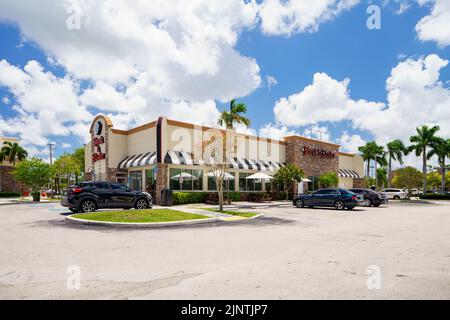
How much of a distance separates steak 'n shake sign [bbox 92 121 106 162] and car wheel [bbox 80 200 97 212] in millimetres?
12978

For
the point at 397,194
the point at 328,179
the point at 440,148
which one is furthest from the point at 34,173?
the point at 440,148

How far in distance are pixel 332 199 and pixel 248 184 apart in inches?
404

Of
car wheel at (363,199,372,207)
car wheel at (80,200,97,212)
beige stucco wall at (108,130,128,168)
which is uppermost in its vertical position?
beige stucco wall at (108,130,128,168)

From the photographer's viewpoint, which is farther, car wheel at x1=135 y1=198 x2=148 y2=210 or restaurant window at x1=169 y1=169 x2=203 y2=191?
restaurant window at x1=169 y1=169 x2=203 y2=191

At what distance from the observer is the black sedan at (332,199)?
21.7m

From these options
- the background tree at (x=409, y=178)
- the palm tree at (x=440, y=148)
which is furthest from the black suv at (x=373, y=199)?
the palm tree at (x=440, y=148)

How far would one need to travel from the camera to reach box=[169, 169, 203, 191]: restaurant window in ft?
83.1

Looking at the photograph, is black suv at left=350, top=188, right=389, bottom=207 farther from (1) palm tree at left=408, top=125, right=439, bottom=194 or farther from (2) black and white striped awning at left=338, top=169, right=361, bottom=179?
(1) palm tree at left=408, top=125, right=439, bottom=194

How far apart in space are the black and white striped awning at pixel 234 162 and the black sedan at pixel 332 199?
703 centimetres

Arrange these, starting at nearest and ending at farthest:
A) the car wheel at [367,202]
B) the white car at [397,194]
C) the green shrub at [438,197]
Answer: the car wheel at [367,202] < the green shrub at [438,197] < the white car at [397,194]

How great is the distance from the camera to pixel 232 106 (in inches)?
1037

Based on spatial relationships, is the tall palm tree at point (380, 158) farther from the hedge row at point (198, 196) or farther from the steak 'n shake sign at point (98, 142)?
the steak 'n shake sign at point (98, 142)

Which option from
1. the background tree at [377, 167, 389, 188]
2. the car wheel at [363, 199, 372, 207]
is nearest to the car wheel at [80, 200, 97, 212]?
the car wheel at [363, 199, 372, 207]
